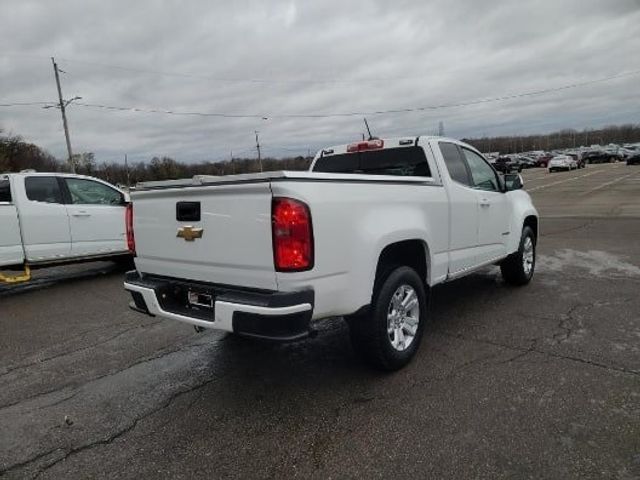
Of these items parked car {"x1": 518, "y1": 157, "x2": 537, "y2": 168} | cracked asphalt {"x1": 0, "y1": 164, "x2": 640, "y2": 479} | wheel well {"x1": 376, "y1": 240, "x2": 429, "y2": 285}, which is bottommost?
parked car {"x1": 518, "y1": 157, "x2": 537, "y2": 168}

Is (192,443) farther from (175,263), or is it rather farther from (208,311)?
(175,263)

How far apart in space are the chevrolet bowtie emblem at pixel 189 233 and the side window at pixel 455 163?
8.51 feet

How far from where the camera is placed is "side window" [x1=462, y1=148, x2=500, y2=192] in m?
5.51

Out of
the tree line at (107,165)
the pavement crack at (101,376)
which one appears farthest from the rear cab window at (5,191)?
the tree line at (107,165)

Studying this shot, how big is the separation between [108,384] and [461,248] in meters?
3.38

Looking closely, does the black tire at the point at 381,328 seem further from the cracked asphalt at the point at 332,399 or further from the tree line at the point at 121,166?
the tree line at the point at 121,166

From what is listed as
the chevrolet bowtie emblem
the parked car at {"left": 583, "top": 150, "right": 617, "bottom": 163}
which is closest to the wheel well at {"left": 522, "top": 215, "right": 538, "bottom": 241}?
the chevrolet bowtie emblem

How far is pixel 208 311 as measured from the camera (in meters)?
3.61

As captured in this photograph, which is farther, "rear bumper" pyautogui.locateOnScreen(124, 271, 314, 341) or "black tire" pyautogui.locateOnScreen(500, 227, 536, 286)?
"black tire" pyautogui.locateOnScreen(500, 227, 536, 286)

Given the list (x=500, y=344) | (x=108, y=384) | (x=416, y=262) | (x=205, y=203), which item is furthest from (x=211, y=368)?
(x=500, y=344)

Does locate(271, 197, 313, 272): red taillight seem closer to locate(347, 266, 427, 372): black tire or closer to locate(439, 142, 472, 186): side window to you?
locate(347, 266, 427, 372): black tire

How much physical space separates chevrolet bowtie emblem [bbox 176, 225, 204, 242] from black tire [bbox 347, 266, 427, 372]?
4.12ft

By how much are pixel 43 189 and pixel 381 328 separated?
6.43m

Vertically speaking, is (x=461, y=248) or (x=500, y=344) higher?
(x=461, y=248)
